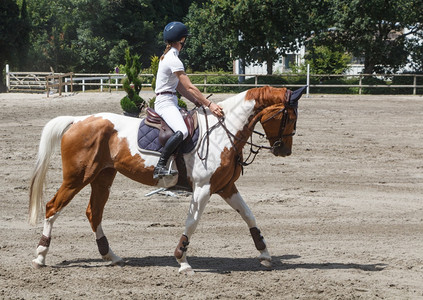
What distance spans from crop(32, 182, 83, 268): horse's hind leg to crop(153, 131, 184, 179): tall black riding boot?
39.7 inches

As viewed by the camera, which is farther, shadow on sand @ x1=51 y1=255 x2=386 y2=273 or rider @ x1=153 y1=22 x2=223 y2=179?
shadow on sand @ x1=51 y1=255 x2=386 y2=273

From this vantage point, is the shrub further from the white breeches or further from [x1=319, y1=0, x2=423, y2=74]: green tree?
[x1=319, y1=0, x2=423, y2=74]: green tree

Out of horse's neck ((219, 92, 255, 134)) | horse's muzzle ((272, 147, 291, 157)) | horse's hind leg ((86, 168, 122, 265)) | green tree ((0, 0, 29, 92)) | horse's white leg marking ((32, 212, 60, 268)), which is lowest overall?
horse's white leg marking ((32, 212, 60, 268))

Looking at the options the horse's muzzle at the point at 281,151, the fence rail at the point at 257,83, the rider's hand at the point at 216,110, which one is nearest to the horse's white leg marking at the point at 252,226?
the horse's muzzle at the point at 281,151

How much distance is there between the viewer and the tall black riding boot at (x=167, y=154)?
657 centimetres

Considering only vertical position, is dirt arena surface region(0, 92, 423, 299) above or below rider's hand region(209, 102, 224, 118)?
below

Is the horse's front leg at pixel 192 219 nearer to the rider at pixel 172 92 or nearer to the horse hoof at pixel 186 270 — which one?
the horse hoof at pixel 186 270

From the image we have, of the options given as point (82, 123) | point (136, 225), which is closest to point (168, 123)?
point (82, 123)

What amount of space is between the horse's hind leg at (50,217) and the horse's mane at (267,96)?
7.17 ft

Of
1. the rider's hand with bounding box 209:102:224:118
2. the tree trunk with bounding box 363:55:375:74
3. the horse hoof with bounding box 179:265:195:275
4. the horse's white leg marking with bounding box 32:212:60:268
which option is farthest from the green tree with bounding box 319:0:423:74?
Answer: the horse's white leg marking with bounding box 32:212:60:268

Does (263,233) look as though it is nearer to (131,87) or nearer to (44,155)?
(44,155)

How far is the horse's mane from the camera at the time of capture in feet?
21.9

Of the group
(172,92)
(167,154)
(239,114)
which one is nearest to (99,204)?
(167,154)

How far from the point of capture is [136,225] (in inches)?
343
